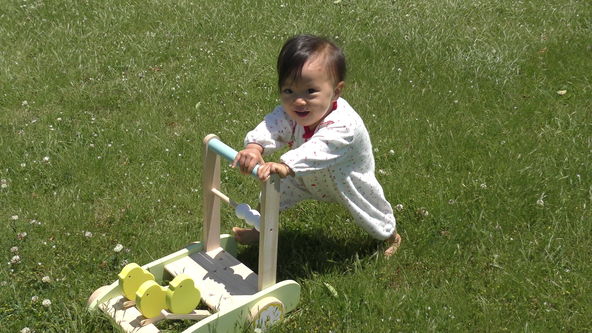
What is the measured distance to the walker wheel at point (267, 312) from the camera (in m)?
3.52

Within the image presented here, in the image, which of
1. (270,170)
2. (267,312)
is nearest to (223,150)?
(270,170)

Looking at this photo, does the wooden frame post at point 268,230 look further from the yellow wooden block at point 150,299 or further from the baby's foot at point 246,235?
A: the baby's foot at point 246,235

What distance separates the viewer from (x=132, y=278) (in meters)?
3.56

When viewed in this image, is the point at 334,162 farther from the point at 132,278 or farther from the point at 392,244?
the point at 132,278

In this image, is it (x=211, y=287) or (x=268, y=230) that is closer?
(x=268, y=230)

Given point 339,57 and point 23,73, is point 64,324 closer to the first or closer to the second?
point 339,57

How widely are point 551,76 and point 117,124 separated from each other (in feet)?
12.0

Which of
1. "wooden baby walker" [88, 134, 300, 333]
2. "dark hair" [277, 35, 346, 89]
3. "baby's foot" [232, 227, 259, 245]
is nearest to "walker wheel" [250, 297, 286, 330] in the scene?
"wooden baby walker" [88, 134, 300, 333]

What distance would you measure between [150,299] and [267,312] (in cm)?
58

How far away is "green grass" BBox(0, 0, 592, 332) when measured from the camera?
12.5 feet

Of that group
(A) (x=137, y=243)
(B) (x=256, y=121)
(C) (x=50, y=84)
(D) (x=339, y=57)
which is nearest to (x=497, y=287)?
(D) (x=339, y=57)

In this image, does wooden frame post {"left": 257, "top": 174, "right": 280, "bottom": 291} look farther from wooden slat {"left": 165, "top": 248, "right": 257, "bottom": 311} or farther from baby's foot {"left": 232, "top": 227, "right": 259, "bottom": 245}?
baby's foot {"left": 232, "top": 227, "right": 259, "bottom": 245}

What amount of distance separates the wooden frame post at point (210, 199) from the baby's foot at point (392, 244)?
0.98 m

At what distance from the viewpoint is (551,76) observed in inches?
243
